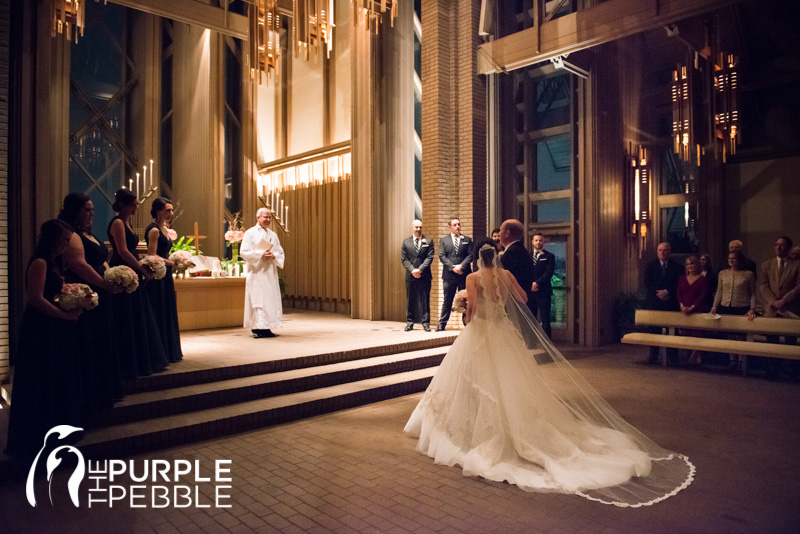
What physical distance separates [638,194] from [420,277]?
4.57m

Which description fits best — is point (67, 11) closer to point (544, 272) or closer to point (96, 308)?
point (96, 308)

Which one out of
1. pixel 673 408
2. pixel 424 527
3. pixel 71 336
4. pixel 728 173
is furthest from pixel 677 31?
pixel 71 336

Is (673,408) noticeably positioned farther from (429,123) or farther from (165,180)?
(165,180)

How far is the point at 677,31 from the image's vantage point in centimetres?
794

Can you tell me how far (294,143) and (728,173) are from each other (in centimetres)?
927

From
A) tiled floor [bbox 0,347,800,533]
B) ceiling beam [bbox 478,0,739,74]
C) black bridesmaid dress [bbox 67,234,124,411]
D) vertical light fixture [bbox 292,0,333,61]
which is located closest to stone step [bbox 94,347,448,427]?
black bridesmaid dress [bbox 67,234,124,411]

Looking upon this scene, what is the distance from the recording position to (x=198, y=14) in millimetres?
11094

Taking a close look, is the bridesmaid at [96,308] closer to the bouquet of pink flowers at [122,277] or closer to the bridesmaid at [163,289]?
the bouquet of pink flowers at [122,277]

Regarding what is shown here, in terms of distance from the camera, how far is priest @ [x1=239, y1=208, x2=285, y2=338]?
7121mm

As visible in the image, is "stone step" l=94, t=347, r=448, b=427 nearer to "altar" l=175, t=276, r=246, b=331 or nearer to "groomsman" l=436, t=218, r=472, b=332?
"groomsman" l=436, t=218, r=472, b=332

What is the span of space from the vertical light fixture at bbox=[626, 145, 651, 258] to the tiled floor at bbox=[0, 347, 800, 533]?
5221 mm

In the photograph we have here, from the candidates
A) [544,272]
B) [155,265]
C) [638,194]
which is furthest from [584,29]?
[155,265]

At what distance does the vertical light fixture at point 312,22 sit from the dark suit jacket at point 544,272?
4.74 m

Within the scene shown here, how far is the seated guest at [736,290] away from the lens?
7266mm
